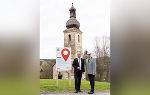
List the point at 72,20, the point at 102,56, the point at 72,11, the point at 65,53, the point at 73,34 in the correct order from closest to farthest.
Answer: the point at 65,53
the point at 102,56
the point at 73,34
the point at 72,11
the point at 72,20

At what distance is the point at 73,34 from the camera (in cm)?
4594

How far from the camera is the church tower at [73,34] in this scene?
45.4 m

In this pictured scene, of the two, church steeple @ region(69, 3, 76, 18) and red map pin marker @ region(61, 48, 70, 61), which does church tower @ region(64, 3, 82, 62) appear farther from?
red map pin marker @ region(61, 48, 70, 61)

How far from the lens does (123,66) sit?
1.19 m

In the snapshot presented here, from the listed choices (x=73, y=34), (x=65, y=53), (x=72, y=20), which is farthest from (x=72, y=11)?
(x=65, y=53)

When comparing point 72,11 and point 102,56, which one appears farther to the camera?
point 72,11

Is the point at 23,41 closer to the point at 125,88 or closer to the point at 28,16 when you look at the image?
the point at 28,16

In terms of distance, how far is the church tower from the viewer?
4538 cm

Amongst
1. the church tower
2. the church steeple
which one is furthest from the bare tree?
the church steeple

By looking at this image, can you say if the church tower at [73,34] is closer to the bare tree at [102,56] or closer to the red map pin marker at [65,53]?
the bare tree at [102,56]

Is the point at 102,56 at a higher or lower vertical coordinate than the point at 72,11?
lower

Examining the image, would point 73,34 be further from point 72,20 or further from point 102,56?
point 102,56

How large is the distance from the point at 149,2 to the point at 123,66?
0.52m

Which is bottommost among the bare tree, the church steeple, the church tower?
the bare tree
